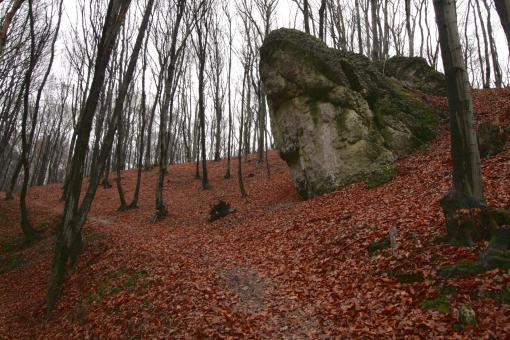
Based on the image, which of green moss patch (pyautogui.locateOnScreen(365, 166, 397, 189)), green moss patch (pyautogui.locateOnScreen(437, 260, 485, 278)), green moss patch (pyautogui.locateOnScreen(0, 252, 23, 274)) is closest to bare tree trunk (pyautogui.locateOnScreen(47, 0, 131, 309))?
green moss patch (pyautogui.locateOnScreen(0, 252, 23, 274))

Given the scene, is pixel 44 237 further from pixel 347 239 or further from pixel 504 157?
pixel 504 157

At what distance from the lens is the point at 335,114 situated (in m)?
13.0

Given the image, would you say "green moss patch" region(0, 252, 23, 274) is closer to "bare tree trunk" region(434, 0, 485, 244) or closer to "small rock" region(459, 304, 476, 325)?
"small rock" region(459, 304, 476, 325)

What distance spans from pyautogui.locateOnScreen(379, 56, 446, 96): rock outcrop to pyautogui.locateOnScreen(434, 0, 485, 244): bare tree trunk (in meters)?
11.4

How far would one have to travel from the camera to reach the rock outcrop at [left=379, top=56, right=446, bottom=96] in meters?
16.5

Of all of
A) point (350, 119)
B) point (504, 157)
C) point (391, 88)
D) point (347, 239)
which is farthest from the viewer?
point (391, 88)

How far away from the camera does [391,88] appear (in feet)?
46.4

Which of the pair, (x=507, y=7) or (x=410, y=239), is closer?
(x=507, y=7)

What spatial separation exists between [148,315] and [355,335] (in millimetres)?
3914

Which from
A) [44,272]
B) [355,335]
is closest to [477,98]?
[355,335]

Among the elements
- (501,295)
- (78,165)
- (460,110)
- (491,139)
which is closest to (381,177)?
(491,139)

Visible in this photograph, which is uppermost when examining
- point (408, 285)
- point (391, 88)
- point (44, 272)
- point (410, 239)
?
point (391, 88)

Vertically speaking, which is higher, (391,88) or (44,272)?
(391,88)

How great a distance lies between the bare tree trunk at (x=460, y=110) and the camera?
5.06 m
